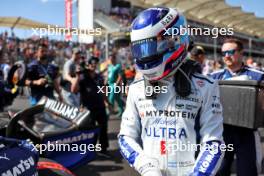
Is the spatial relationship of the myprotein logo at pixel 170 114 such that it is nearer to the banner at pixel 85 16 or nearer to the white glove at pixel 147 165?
the white glove at pixel 147 165

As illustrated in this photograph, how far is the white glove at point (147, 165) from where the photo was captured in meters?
1.80

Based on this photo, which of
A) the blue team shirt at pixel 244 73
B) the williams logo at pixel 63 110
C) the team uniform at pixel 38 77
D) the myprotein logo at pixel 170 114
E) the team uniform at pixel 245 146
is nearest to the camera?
the myprotein logo at pixel 170 114

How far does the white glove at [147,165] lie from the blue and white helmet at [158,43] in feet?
1.31

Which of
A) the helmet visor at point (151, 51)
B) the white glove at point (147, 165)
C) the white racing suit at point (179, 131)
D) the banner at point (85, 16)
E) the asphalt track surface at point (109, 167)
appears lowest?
the asphalt track surface at point (109, 167)

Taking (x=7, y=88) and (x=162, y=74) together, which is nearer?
(x=162, y=74)

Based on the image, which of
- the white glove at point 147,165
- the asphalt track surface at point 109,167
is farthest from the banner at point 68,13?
the white glove at point 147,165

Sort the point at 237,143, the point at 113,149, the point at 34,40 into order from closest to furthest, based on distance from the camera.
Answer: the point at 237,143 → the point at 113,149 → the point at 34,40

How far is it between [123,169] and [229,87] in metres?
2.28

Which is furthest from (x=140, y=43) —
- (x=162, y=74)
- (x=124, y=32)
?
(x=124, y=32)

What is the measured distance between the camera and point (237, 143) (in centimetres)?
348

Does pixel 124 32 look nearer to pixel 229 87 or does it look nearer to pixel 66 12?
pixel 66 12

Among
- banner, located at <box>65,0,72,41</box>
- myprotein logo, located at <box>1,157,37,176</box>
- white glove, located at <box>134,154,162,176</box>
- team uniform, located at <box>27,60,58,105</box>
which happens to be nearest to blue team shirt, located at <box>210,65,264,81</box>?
white glove, located at <box>134,154,162,176</box>

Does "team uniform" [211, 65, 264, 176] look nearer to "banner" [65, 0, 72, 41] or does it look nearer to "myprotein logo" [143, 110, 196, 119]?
"myprotein logo" [143, 110, 196, 119]

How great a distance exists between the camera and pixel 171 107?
77.0 inches
